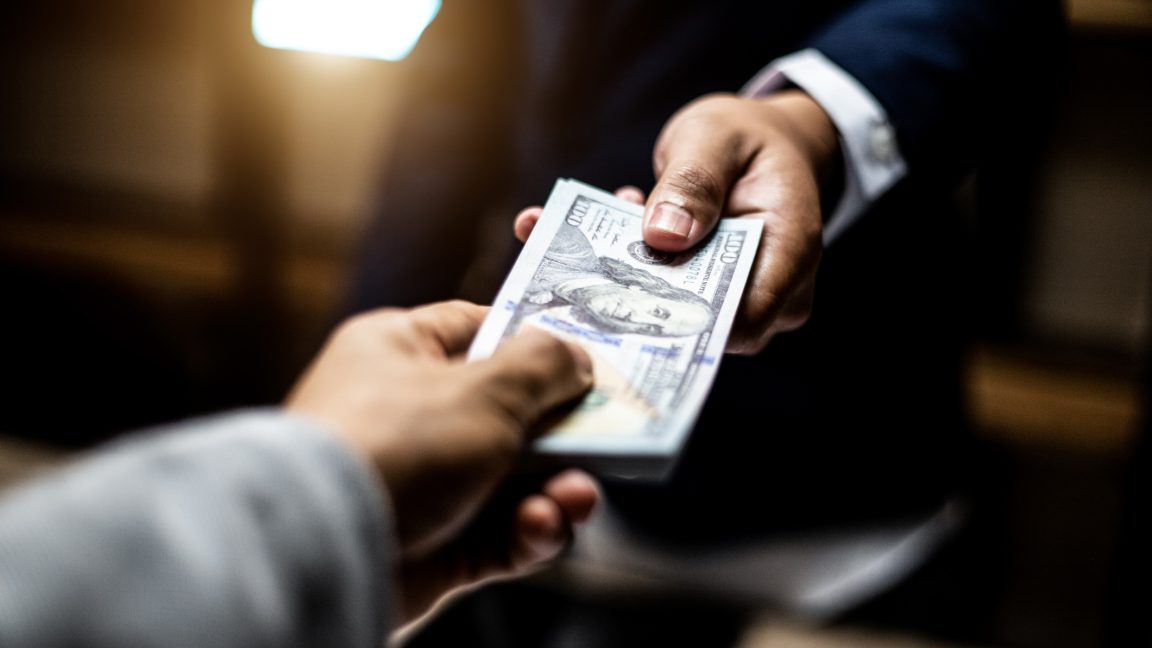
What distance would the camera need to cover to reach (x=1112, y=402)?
5.43 ft

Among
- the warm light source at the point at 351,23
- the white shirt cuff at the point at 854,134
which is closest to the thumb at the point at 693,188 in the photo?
the white shirt cuff at the point at 854,134

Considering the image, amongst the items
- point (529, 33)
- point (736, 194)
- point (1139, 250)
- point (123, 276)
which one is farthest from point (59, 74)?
point (1139, 250)

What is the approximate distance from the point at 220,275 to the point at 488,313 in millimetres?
1745

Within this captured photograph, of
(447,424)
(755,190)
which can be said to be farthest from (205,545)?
(755,190)

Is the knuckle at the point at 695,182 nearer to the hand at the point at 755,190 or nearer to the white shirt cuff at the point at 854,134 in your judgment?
the hand at the point at 755,190

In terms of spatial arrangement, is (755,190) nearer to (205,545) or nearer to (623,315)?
(623,315)

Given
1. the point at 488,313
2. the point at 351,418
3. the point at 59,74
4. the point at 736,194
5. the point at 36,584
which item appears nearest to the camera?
the point at 36,584

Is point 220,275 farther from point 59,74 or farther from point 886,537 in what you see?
point 886,537

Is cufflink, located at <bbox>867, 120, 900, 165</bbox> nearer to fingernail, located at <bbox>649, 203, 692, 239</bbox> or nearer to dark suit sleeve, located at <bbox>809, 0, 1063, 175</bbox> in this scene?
dark suit sleeve, located at <bbox>809, 0, 1063, 175</bbox>

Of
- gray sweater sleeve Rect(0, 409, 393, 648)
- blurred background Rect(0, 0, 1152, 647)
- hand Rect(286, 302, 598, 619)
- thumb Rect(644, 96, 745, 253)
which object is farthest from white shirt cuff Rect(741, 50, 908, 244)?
blurred background Rect(0, 0, 1152, 647)

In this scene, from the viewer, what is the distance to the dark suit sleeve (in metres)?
0.72

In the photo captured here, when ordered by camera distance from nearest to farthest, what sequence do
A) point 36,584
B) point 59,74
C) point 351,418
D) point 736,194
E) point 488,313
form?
1. point 36,584
2. point 351,418
3. point 488,313
4. point 736,194
5. point 59,74

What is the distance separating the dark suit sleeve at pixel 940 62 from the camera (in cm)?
72

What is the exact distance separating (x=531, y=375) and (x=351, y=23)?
661 millimetres
